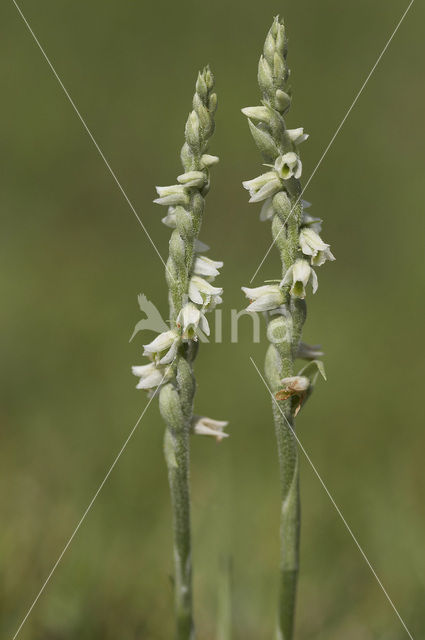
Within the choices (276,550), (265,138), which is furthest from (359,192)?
(265,138)

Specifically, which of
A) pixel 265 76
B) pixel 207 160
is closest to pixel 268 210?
pixel 207 160

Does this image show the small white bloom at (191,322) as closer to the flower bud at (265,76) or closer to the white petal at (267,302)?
the white petal at (267,302)

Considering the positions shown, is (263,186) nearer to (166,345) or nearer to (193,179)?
(193,179)

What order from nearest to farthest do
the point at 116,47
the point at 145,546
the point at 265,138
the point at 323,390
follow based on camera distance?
the point at 265,138 < the point at 145,546 < the point at 323,390 < the point at 116,47

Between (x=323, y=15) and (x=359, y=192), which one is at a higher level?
(x=323, y=15)

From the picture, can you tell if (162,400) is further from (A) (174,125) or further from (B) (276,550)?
(A) (174,125)
